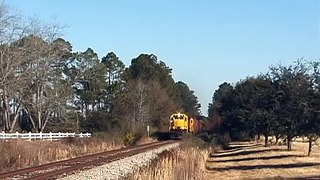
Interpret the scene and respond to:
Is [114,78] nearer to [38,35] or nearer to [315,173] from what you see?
[38,35]

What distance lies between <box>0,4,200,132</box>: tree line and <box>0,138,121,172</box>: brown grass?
12233 mm

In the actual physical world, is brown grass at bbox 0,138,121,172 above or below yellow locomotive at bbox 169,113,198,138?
below

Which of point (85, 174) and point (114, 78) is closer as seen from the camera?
point (85, 174)

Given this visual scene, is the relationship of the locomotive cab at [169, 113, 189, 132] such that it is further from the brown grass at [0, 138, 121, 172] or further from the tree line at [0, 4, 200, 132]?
the brown grass at [0, 138, 121, 172]

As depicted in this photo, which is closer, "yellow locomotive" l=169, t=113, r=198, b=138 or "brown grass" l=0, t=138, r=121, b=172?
"brown grass" l=0, t=138, r=121, b=172

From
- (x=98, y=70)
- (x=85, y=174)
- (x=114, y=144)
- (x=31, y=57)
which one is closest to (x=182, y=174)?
(x=85, y=174)

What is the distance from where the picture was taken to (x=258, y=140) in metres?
72.8

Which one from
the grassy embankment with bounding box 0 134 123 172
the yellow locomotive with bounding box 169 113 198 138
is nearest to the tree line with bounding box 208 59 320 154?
the grassy embankment with bounding box 0 134 123 172

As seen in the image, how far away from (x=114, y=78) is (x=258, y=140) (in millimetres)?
52525

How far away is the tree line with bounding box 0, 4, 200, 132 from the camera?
6769 centimetres

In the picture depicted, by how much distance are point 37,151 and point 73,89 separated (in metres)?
53.5

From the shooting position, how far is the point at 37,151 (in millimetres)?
41531

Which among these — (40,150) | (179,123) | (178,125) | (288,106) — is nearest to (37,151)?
(40,150)

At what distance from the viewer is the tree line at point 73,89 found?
222ft
